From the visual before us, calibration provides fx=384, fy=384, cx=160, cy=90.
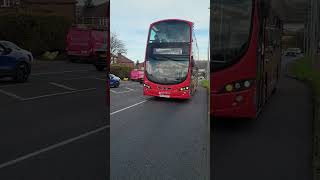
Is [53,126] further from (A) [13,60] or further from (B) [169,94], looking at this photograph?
(B) [169,94]

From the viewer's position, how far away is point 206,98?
1813mm

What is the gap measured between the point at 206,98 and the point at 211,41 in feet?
0.88

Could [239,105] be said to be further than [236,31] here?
Yes

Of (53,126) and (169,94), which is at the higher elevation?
(169,94)

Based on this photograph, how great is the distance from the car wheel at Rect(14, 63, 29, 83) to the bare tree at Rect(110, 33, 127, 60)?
12.3ft

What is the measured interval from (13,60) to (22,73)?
340 mm

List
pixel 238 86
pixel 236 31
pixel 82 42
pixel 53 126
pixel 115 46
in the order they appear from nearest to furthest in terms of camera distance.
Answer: pixel 115 46, pixel 82 42, pixel 236 31, pixel 238 86, pixel 53 126

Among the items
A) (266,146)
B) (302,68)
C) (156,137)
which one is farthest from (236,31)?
(302,68)

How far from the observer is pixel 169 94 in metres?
1.97

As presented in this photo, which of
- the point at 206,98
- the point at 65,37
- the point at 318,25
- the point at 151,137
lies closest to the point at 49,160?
the point at 65,37

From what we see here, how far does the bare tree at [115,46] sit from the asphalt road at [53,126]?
916mm

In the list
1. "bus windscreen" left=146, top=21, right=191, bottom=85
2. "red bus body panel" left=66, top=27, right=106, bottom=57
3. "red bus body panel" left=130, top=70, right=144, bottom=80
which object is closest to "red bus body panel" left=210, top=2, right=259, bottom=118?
"red bus body panel" left=66, top=27, right=106, bottom=57

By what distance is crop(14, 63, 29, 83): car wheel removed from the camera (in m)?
5.16

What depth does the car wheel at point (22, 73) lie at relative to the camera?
16.9 ft
